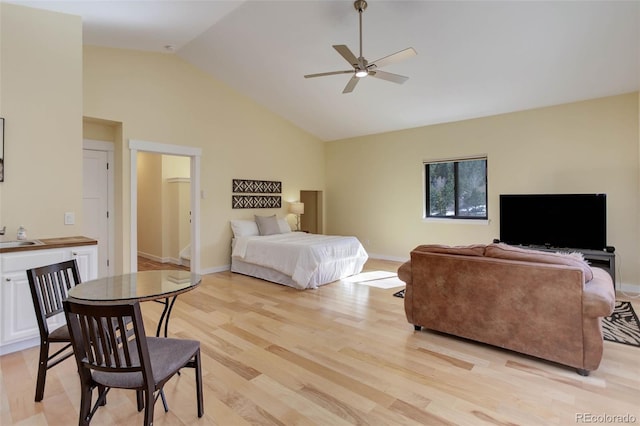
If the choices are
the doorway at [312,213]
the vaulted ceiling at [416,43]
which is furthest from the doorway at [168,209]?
the doorway at [312,213]

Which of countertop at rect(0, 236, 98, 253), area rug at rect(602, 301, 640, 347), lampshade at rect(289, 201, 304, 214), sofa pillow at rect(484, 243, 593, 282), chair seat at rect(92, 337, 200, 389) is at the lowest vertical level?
area rug at rect(602, 301, 640, 347)

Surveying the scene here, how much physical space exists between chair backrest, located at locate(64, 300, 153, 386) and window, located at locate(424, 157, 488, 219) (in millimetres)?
5684

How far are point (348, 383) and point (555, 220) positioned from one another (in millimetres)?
4170

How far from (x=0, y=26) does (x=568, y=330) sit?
5.33 meters

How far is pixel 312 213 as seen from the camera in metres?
8.37

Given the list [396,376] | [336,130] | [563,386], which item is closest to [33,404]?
[396,376]

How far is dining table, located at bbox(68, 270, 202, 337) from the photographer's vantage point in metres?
1.82

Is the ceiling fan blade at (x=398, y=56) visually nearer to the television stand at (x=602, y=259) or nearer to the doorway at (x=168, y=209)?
the television stand at (x=602, y=259)

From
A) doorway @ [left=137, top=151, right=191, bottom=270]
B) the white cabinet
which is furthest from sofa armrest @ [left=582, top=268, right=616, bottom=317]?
doorway @ [left=137, top=151, right=191, bottom=270]

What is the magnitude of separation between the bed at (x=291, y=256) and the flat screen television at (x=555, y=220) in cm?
240

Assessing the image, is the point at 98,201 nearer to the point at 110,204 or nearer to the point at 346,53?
the point at 110,204

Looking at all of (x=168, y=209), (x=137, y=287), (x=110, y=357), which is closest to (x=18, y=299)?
(x=137, y=287)

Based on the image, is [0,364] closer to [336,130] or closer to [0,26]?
[0,26]

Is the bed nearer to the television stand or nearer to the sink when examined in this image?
the sink
